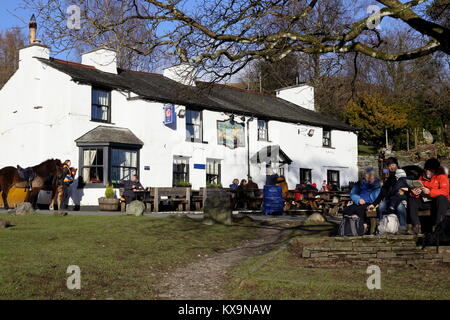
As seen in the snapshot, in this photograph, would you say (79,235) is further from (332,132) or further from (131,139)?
(332,132)

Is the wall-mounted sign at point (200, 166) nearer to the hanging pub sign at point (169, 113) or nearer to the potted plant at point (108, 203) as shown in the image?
the hanging pub sign at point (169, 113)

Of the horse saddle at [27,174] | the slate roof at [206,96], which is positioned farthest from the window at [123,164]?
the horse saddle at [27,174]

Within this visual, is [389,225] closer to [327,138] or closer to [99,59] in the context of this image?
[99,59]

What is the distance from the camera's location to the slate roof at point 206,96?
27.6 m

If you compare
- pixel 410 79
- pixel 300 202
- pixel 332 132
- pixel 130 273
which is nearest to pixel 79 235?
pixel 130 273

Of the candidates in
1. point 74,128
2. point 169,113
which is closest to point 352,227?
point 74,128

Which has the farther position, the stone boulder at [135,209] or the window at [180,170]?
the window at [180,170]

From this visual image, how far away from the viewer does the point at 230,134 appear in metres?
32.3

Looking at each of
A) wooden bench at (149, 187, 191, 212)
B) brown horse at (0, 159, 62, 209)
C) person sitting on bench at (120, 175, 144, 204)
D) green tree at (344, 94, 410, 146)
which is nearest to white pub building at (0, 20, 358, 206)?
person sitting on bench at (120, 175, 144, 204)

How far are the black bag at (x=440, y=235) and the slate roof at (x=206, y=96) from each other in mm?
12481

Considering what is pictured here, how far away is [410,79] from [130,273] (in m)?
45.7

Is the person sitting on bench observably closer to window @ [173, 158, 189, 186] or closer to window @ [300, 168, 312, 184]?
window @ [173, 158, 189, 186]

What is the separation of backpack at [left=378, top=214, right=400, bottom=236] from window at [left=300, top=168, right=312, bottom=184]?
85.0 feet

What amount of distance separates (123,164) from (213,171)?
6.14 metres
